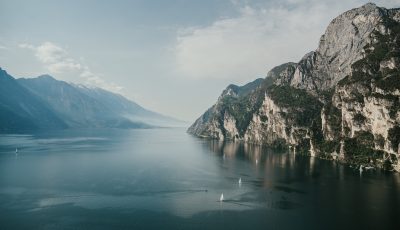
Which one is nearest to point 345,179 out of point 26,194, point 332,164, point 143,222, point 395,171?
point 395,171

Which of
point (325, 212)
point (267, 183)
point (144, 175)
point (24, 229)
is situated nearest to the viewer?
point (24, 229)

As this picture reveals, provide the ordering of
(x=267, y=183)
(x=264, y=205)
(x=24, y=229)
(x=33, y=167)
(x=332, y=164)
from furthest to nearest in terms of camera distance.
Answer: (x=332, y=164), (x=33, y=167), (x=267, y=183), (x=264, y=205), (x=24, y=229)

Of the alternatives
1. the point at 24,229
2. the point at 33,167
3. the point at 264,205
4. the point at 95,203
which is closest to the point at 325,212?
the point at 264,205

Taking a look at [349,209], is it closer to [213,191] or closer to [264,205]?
[264,205]

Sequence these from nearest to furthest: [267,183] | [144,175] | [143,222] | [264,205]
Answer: [143,222] < [264,205] < [267,183] < [144,175]

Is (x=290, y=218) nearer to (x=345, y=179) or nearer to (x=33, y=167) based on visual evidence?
(x=345, y=179)

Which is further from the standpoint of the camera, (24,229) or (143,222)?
(143,222)

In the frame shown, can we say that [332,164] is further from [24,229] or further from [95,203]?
[24,229]

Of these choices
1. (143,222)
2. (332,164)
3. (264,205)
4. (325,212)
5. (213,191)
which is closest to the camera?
(143,222)

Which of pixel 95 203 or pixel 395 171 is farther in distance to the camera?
pixel 395 171
